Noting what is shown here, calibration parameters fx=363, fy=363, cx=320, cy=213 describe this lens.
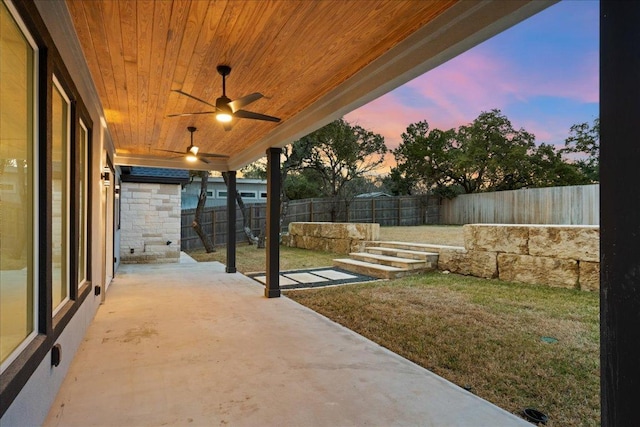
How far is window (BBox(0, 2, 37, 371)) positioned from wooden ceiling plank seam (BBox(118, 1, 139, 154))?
0.61 metres

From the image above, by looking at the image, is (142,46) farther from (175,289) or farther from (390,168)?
(390,168)

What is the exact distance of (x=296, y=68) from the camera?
3273mm

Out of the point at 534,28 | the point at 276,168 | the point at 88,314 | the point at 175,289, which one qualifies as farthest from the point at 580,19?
the point at 88,314

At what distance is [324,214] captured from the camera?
15750 mm

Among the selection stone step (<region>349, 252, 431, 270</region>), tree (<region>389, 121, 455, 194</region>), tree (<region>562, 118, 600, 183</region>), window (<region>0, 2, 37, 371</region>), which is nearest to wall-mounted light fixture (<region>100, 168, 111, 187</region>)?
window (<region>0, 2, 37, 371</region>)

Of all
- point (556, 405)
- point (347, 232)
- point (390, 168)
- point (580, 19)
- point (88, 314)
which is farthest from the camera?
point (390, 168)

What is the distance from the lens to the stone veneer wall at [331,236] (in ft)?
33.0

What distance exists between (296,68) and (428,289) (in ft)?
13.9

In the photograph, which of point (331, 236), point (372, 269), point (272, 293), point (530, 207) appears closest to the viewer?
point (272, 293)

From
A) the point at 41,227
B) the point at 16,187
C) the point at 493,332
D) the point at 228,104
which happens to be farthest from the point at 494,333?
the point at 16,187

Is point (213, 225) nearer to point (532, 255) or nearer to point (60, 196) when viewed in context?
point (532, 255)

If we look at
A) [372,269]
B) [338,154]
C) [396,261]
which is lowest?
[372,269]

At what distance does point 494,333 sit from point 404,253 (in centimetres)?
413
